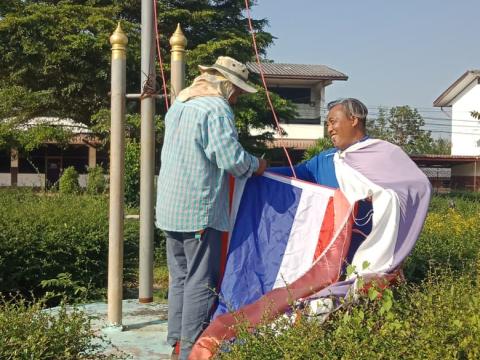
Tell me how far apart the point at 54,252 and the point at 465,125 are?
123 ft

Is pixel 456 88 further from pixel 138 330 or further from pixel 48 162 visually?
pixel 138 330

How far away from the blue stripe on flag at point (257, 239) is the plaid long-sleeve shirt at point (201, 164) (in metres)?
0.24

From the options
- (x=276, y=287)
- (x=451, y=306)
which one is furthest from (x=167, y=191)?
(x=451, y=306)

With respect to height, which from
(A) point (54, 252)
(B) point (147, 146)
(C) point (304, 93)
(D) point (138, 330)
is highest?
(C) point (304, 93)

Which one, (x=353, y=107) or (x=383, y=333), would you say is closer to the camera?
(x=383, y=333)

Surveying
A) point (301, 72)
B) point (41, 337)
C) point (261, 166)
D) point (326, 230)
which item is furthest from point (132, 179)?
point (301, 72)

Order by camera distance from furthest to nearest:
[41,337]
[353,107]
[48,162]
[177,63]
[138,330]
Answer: [48,162], [177,63], [138,330], [353,107], [41,337]

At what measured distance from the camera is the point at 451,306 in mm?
2816

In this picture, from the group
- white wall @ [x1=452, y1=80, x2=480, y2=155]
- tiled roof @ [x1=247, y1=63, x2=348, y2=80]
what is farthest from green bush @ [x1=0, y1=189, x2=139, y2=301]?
white wall @ [x1=452, y1=80, x2=480, y2=155]

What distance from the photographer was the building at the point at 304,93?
34312mm

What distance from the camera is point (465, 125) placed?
40031mm

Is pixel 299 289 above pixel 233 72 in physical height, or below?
below

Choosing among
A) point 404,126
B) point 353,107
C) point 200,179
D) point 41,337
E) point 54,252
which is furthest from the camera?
point 404,126

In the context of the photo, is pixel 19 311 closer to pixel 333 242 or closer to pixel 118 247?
pixel 118 247
